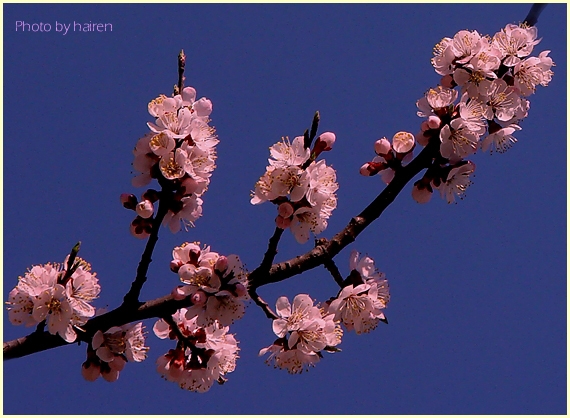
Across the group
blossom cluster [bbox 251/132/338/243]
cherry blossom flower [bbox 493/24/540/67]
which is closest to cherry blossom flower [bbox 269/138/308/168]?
blossom cluster [bbox 251/132/338/243]

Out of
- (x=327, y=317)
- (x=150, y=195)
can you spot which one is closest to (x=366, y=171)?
(x=327, y=317)

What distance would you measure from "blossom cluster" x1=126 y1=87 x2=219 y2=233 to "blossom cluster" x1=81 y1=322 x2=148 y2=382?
1.95 ft

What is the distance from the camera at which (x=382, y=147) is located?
12.4ft

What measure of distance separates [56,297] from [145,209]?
0.65 metres

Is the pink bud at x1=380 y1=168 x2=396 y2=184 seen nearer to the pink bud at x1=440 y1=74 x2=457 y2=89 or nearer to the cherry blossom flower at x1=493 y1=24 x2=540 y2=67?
the pink bud at x1=440 y1=74 x2=457 y2=89

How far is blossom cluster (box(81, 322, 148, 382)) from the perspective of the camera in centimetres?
362

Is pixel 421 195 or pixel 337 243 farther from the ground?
pixel 421 195

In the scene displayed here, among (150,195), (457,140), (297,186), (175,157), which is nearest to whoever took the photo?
(297,186)

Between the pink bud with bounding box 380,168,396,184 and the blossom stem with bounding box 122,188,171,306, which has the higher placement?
the pink bud with bounding box 380,168,396,184

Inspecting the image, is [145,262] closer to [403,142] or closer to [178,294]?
[178,294]

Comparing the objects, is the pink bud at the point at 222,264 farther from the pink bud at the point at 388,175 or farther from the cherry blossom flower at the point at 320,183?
the pink bud at the point at 388,175

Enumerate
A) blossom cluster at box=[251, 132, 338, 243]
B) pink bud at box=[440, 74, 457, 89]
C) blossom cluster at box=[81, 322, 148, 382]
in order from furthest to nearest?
1. pink bud at box=[440, 74, 457, 89]
2. blossom cluster at box=[81, 322, 148, 382]
3. blossom cluster at box=[251, 132, 338, 243]

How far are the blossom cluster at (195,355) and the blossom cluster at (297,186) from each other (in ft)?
2.86

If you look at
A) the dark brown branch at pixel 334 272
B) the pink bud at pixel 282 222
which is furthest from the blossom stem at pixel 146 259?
the dark brown branch at pixel 334 272
